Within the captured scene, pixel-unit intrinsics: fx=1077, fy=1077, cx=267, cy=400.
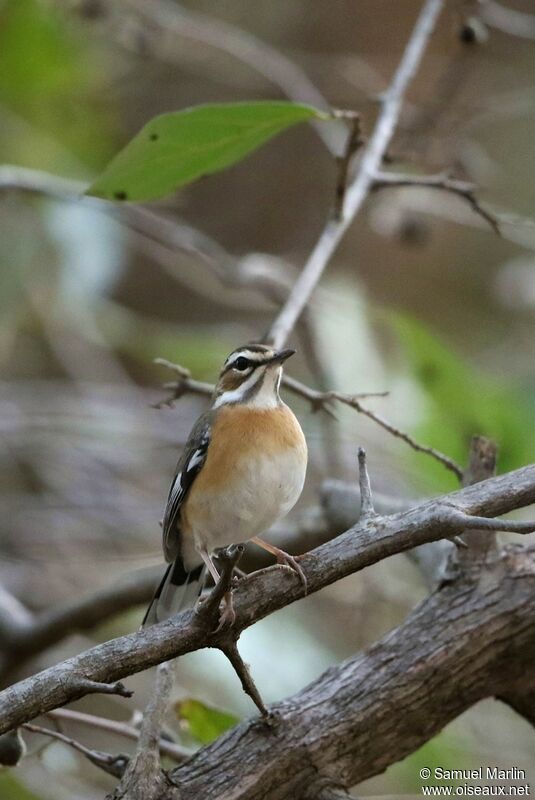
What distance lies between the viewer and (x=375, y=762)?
10.5 feet

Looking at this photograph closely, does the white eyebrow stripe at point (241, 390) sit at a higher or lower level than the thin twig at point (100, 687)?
higher

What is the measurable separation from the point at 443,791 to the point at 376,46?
700cm

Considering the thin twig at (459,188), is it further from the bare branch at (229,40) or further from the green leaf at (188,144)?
the bare branch at (229,40)

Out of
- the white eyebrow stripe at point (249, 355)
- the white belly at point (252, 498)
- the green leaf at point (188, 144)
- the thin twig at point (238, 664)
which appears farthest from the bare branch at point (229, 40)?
the thin twig at point (238, 664)

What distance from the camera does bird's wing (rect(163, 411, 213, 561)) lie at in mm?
3525

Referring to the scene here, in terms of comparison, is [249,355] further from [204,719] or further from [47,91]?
[47,91]

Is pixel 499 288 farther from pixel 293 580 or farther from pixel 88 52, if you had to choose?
pixel 293 580

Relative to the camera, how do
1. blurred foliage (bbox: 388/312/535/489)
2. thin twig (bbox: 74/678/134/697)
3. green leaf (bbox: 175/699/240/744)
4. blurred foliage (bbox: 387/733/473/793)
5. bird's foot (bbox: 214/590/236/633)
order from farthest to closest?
blurred foliage (bbox: 388/312/535/489), blurred foliage (bbox: 387/733/473/793), green leaf (bbox: 175/699/240/744), bird's foot (bbox: 214/590/236/633), thin twig (bbox: 74/678/134/697)

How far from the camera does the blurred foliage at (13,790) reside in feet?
15.5

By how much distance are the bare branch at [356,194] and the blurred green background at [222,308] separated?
12cm

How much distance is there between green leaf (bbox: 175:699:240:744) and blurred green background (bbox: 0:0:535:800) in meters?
0.03

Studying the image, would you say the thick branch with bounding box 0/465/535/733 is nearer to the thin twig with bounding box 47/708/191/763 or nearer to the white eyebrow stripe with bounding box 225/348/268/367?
the thin twig with bounding box 47/708/191/763

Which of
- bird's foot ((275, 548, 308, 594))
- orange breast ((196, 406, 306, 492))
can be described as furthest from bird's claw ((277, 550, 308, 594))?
orange breast ((196, 406, 306, 492))

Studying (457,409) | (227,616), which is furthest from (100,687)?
(457,409)
